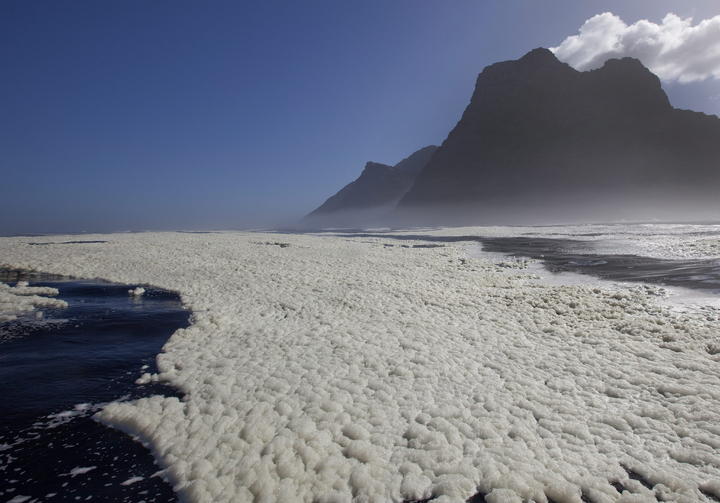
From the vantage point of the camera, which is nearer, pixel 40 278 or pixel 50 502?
pixel 50 502

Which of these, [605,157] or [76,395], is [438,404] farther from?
[605,157]

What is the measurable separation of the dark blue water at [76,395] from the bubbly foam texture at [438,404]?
0.47m

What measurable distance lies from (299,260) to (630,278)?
21.8m

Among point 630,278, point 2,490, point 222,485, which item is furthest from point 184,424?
point 630,278

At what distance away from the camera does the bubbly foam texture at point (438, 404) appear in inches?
197

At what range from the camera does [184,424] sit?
20.5 ft

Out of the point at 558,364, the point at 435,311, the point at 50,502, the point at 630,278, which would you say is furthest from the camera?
the point at 630,278

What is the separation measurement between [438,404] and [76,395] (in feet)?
24.8

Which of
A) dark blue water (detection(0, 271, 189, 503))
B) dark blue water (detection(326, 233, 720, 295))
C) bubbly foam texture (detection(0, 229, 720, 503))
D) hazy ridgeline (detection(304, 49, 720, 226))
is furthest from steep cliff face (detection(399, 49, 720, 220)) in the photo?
dark blue water (detection(0, 271, 189, 503))

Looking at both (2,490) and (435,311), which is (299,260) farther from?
(2,490)

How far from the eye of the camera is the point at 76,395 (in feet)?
24.2

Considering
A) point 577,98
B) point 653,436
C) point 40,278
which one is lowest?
→ point 653,436

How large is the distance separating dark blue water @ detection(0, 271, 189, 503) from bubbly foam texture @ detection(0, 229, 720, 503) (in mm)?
471

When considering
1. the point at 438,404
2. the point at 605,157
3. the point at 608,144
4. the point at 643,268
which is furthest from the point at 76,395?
the point at 608,144
